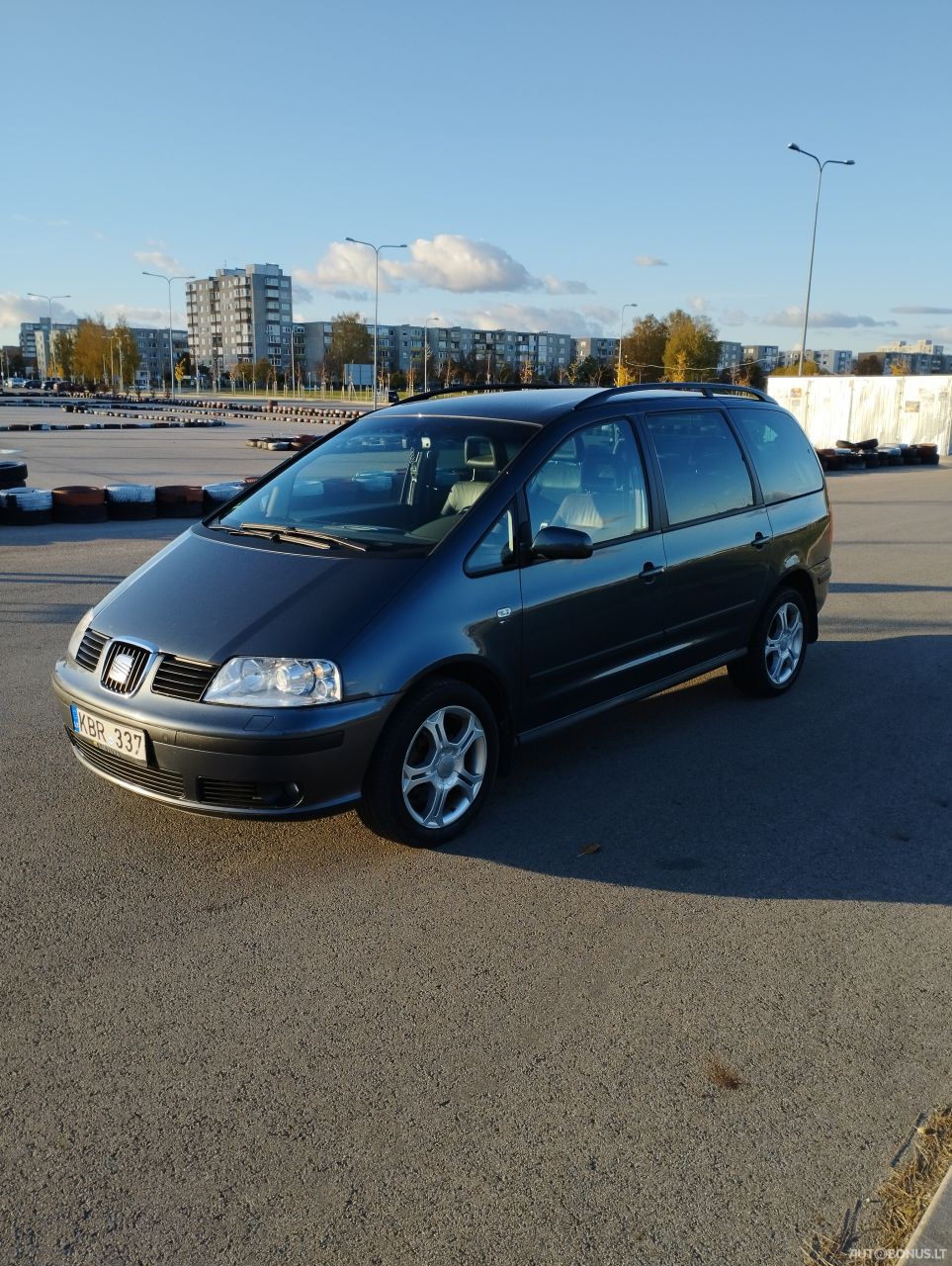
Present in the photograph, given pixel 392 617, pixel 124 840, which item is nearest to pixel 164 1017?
pixel 124 840

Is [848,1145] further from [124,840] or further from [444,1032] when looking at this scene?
[124,840]

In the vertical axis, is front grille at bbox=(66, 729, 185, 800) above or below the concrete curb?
above

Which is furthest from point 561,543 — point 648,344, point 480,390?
point 648,344

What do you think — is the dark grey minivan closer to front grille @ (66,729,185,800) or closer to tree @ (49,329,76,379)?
front grille @ (66,729,185,800)

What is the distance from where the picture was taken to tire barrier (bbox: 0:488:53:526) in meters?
12.4

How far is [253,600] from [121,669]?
57 cm

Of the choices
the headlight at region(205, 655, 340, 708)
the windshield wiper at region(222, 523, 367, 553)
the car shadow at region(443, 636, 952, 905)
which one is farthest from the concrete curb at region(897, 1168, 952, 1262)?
the windshield wiper at region(222, 523, 367, 553)

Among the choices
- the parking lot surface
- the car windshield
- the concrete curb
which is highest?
the car windshield

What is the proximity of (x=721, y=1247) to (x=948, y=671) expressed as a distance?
5.77m

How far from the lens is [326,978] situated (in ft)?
11.0

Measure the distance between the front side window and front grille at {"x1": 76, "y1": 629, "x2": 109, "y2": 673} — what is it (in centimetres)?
286

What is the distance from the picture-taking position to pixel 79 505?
505 inches

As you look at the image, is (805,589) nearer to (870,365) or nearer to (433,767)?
(433,767)

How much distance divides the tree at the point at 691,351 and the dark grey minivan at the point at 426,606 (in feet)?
297
